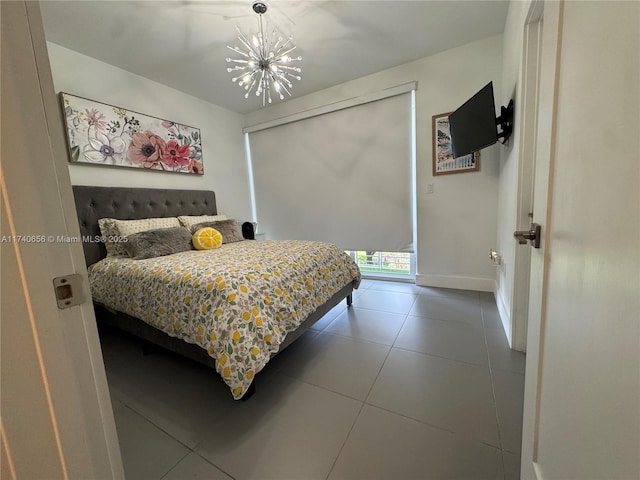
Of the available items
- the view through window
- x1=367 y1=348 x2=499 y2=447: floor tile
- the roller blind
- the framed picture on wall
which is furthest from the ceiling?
x1=367 y1=348 x2=499 y2=447: floor tile

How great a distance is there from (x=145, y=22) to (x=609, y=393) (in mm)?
3269

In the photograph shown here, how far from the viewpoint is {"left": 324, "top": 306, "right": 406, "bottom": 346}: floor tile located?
205cm

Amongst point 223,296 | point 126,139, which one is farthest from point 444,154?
point 126,139

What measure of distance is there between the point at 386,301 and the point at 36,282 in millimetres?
2705

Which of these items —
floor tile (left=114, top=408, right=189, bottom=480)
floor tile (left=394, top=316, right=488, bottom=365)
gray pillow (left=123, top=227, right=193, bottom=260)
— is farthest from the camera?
gray pillow (left=123, top=227, right=193, bottom=260)

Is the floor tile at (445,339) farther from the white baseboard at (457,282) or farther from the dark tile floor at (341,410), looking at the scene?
the white baseboard at (457,282)

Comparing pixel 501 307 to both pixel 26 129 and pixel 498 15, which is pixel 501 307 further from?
pixel 26 129

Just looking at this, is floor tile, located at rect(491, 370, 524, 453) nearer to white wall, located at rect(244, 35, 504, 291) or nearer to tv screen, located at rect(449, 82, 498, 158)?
white wall, located at rect(244, 35, 504, 291)

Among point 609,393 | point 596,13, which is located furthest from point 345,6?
point 609,393

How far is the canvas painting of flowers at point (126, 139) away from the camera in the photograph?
92.0 inches

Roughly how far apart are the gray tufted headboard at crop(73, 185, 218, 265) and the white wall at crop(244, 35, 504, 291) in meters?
2.56

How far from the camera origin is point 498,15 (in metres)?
2.22

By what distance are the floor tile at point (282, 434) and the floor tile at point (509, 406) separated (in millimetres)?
685

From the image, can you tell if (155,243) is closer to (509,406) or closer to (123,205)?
(123,205)
